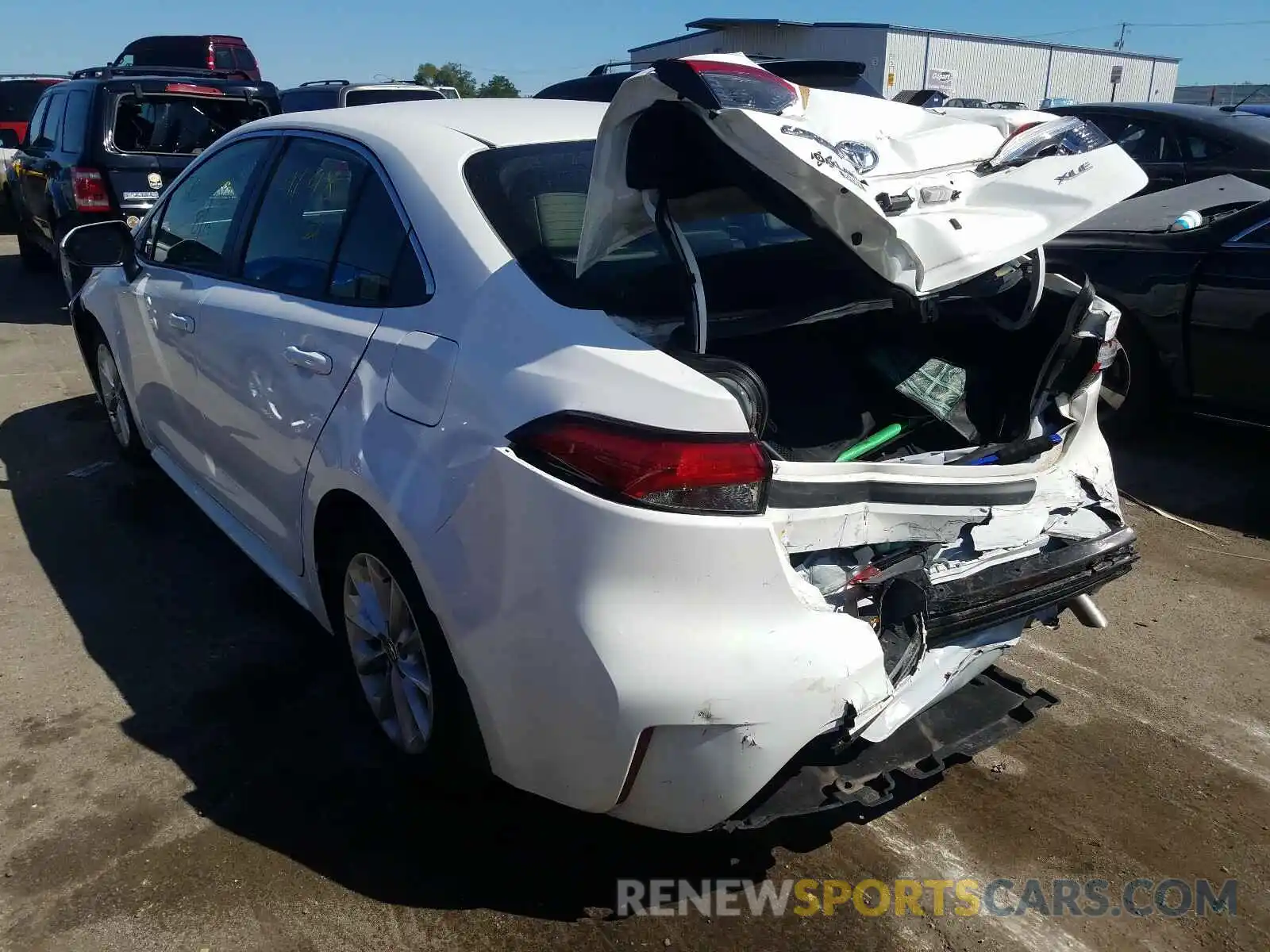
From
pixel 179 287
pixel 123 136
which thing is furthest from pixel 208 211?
pixel 123 136

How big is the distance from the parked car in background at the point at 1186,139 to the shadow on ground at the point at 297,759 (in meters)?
6.85

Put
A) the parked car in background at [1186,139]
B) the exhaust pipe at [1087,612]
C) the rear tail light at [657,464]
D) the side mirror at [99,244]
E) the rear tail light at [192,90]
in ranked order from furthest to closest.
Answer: the rear tail light at [192,90] < the parked car in background at [1186,139] < the side mirror at [99,244] < the exhaust pipe at [1087,612] < the rear tail light at [657,464]

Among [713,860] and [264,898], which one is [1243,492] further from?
[264,898]

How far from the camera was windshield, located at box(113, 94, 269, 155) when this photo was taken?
8.44 meters

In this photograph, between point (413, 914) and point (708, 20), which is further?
point (708, 20)

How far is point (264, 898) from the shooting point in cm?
243

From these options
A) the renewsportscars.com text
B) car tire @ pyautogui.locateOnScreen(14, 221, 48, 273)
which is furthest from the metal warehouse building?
the renewsportscars.com text

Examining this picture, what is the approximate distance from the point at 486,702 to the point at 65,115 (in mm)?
8819

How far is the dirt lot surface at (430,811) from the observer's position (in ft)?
7.79

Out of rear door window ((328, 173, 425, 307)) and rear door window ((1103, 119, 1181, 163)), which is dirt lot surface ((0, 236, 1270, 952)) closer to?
rear door window ((328, 173, 425, 307))

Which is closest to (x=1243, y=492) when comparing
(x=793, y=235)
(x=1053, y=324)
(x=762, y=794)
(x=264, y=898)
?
(x=1053, y=324)

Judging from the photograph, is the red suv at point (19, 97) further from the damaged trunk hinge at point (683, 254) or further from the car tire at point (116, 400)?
the damaged trunk hinge at point (683, 254)

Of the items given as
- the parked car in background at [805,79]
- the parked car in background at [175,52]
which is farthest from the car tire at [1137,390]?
the parked car in background at [175,52]

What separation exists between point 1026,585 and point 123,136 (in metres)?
8.34
